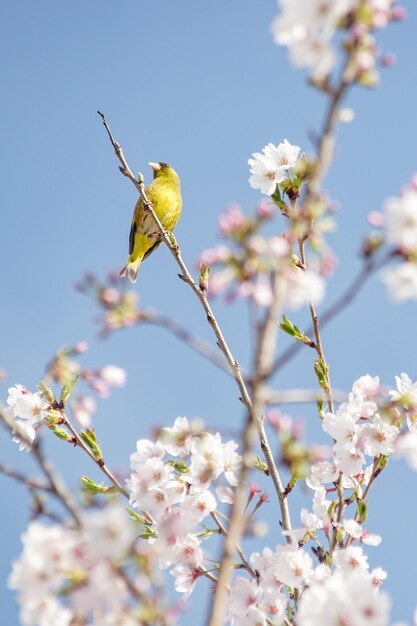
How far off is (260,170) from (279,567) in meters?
2.12

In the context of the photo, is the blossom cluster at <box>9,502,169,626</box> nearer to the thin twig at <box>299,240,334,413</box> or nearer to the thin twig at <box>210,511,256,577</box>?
the thin twig at <box>210,511,256,577</box>

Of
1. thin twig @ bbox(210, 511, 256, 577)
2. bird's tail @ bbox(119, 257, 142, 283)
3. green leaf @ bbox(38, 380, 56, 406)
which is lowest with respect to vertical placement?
thin twig @ bbox(210, 511, 256, 577)

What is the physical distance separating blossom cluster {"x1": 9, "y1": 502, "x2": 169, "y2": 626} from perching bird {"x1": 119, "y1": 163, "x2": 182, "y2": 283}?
273 inches

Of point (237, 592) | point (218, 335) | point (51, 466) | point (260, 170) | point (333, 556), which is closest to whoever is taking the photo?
point (51, 466)

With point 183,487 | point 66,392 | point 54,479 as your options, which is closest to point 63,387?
point 66,392

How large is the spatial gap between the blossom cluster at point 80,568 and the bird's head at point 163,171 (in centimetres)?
891

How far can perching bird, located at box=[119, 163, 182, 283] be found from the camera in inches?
366

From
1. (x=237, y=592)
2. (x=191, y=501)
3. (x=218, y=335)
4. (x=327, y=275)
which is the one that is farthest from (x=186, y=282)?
(x=327, y=275)

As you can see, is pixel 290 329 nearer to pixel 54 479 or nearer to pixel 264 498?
pixel 264 498

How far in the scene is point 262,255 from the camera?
192 cm

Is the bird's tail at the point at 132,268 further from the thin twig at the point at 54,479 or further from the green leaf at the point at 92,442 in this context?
the thin twig at the point at 54,479

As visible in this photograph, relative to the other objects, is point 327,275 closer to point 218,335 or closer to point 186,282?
point 218,335

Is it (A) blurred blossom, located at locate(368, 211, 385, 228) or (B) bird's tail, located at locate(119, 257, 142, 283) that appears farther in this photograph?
(B) bird's tail, located at locate(119, 257, 142, 283)

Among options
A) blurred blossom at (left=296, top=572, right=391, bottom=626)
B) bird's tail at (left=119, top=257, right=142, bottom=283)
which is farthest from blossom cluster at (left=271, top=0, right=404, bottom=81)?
bird's tail at (left=119, top=257, right=142, bottom=283)
